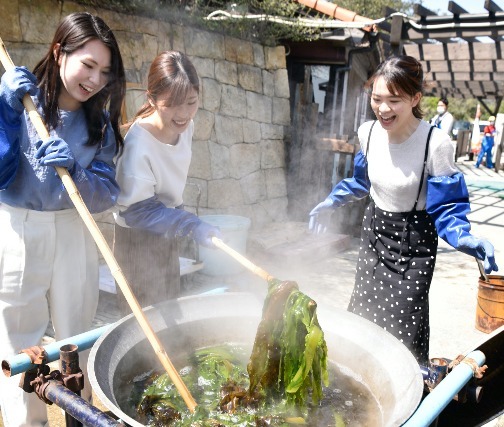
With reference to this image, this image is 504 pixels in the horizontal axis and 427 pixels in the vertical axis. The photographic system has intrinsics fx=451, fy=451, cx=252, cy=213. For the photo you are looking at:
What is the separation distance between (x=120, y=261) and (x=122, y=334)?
111 centimetres

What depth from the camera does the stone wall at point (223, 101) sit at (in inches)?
241

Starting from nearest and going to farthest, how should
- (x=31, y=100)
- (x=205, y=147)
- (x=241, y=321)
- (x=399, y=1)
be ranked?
(x=31, y=100)
(x=241, y=321)
(x=205, y=147)
(x=399, y=1)

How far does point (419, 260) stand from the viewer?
123 inches

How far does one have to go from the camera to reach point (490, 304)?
18.0 feet

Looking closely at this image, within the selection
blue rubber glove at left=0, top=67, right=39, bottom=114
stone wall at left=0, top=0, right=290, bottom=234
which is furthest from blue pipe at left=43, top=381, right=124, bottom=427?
stone wall at left=0, top=0, right=290, bottom=234

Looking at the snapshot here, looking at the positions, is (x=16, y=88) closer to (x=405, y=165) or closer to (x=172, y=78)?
(x=172, y=78)

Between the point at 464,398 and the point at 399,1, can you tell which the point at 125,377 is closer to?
the point at 464,398

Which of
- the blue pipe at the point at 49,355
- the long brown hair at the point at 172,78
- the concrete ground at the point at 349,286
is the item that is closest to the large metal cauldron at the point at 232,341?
the blue pipe at the point at 49,355

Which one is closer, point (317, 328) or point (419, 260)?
point (317, 328)

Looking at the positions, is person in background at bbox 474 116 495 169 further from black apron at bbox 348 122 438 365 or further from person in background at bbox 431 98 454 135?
black apron at bbox 348 122 438 365

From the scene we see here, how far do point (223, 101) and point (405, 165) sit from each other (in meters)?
5.70

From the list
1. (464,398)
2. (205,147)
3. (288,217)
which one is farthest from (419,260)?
(288,217)

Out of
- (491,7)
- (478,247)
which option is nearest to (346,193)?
(478,247)

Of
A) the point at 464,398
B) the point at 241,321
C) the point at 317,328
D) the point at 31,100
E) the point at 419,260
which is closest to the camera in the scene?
the point at 464,398
